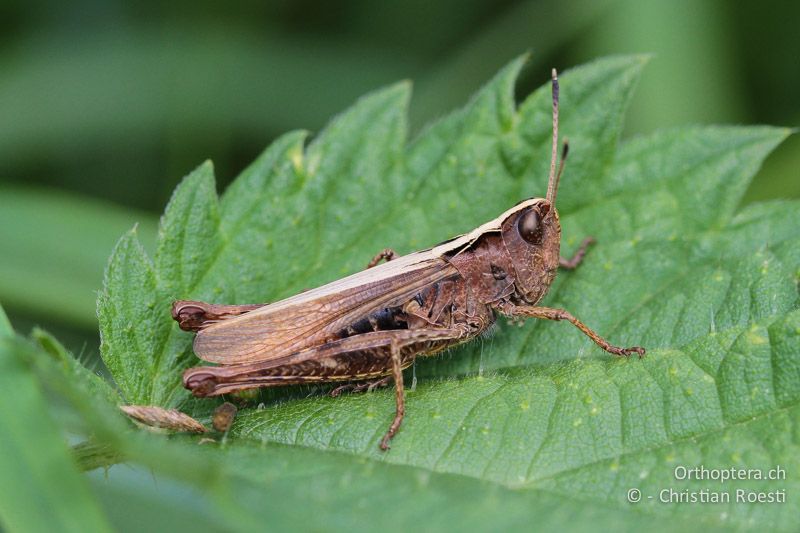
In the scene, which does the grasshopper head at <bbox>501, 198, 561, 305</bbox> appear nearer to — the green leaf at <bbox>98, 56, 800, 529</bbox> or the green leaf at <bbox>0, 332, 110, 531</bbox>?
the green leaf at <bbox>98, 56, 800, 529</bbox>

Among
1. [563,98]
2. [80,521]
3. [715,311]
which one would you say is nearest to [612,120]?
[563,98]

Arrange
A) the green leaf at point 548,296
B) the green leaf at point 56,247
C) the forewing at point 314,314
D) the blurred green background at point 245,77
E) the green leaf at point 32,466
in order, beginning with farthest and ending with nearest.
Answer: the blurred green background at point 245,77, the green leaf at point 56,247, the forewing at point 314,314, the green leaf at point 548,296, the green leaf at point 32,466

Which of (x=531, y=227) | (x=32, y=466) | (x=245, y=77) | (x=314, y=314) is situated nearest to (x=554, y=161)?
(x=531, y=227)

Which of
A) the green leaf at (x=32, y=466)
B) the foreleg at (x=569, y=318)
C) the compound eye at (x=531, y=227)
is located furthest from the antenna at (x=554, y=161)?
the green leaf at (x=32, y=466)

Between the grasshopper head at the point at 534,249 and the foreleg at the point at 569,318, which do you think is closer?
the foreleg at the point at 569,318

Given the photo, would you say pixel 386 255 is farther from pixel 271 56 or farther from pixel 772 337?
pixel 271 56

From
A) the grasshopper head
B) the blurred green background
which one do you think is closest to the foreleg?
the grasshopper head

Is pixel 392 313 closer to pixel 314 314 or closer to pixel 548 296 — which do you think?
pixel 314 314

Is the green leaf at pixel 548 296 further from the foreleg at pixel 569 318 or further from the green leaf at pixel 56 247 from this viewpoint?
the green leaf at pixel 56 247
